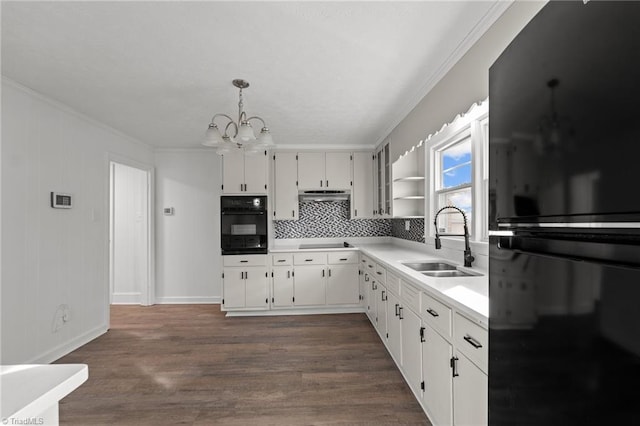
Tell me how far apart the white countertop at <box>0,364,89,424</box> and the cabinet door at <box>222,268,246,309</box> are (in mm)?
3438

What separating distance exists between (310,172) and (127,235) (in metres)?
3.06

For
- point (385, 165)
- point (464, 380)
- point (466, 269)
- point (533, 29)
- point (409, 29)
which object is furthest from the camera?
point (385, 165)

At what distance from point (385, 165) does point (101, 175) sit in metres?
3.52

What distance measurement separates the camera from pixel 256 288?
13.5ft

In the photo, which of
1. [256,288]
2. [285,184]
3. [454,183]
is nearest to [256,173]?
[285,184]

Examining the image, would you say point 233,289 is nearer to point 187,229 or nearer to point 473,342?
point 187,229

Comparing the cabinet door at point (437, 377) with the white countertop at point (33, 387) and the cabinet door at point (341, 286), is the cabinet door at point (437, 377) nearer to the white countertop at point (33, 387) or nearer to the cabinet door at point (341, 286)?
the white countertop at point (33, 387)

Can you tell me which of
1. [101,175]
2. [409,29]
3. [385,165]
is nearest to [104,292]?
[101,175]

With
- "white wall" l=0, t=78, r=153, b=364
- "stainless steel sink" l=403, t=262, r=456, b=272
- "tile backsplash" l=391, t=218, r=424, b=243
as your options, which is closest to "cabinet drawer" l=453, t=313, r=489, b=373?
"stainless steel sink" l=403, t=262, r=456, b=272

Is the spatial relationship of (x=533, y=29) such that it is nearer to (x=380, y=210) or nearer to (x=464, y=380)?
(x=464, y=380)

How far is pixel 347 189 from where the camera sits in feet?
14.8

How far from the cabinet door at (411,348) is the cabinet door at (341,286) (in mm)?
1814

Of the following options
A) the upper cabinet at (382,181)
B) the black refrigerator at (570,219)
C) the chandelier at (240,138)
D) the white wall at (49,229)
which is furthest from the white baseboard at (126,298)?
the black refrigerator at (570,219)

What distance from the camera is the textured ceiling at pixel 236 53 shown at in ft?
5.41
